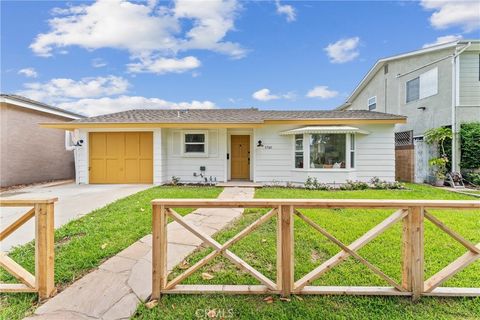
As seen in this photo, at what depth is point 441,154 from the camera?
1073cm

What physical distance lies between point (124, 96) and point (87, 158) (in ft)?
31.9

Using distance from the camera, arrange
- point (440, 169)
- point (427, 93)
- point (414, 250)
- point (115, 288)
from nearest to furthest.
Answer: point (414, 250) → point (115, 288) → point (440, 169) → point (427, 93)

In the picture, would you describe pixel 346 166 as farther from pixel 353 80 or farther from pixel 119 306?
pixel 353 80

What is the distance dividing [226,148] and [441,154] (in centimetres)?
969

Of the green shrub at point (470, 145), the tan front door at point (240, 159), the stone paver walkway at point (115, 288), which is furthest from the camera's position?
the tan front door at point (240, 159)

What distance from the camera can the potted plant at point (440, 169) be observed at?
33.1 feet

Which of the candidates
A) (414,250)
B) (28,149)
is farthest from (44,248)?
(28,149)

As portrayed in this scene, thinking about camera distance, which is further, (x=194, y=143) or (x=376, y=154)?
(x=194, y=143)

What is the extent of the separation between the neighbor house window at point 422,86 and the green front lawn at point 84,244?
1289 centimetres

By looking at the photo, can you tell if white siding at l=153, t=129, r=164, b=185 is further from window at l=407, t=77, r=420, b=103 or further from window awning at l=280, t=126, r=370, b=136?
window at l=407, t=77, r=420, b=103

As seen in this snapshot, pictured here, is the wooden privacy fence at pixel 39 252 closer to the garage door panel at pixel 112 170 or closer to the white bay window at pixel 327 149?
the garage door panel at pixel 112 170

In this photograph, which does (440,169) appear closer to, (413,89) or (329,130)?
(413,89)

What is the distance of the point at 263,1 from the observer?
29.8 feet

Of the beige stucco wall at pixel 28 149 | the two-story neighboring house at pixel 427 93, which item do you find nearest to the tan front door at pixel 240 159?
the two-story neighboring house at pixel 427 93
